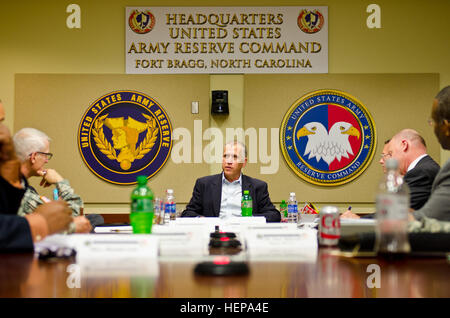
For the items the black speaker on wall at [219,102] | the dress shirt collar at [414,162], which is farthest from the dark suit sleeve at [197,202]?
the dress shirt collar at [414,162]

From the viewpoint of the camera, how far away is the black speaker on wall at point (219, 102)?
5043 mm

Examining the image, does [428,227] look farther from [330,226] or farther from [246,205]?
[246,205]

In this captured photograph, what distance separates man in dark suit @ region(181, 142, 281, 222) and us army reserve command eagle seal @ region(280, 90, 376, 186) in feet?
3.21

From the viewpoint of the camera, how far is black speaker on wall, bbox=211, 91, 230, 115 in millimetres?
5043

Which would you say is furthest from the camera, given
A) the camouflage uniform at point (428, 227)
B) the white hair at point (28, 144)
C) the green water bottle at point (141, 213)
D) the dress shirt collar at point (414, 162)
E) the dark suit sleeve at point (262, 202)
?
the dark suit sleeve at point (262, 202)

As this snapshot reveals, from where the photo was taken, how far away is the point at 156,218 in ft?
10.1

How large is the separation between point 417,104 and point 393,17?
3.49ft

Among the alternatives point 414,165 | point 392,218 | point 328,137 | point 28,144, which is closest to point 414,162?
point 414,165

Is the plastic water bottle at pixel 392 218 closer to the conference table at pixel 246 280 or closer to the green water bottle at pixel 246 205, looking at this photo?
the conference table at pixel 246 280

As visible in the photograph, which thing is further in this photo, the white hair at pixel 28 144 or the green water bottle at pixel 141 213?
the white hair at pixel 28 144

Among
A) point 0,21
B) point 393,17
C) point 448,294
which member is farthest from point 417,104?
point 0,21

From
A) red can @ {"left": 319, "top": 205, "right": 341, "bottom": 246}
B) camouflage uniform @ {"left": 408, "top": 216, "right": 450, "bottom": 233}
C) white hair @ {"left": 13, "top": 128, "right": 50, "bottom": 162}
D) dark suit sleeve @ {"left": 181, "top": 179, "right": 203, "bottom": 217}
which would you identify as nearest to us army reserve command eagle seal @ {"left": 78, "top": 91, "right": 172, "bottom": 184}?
dark suit sleeve @ {"left": 181, "top": 179, "right": 203, "bottom": 217}

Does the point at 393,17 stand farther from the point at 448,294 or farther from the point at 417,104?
the point at 448,294

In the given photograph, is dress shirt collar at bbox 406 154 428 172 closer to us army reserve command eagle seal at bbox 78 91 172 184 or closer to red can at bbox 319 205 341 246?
red can at bbox 319 205 341 246
